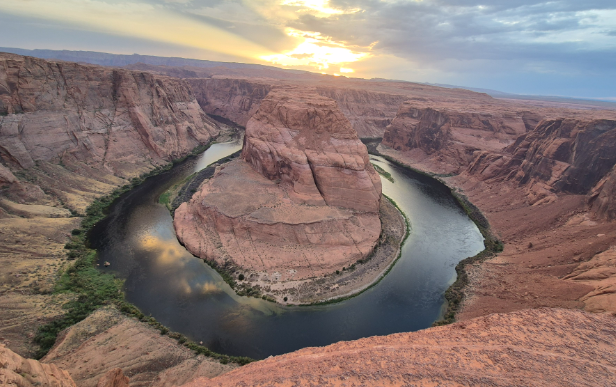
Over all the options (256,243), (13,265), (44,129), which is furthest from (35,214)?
(256,243)

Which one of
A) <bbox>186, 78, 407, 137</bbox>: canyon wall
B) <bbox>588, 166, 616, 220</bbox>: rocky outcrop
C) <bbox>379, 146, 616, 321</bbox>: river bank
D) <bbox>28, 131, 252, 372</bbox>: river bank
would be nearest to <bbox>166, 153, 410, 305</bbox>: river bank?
<bbox>28, 131, 252, 372</bbox>: river bank

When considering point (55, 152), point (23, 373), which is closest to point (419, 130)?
point (55, 152)

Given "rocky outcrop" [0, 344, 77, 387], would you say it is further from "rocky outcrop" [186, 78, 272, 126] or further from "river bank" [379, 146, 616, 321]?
"rocky outcrop" [186, 78, 272, 126]

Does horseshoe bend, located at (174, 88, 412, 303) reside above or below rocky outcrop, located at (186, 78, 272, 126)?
below

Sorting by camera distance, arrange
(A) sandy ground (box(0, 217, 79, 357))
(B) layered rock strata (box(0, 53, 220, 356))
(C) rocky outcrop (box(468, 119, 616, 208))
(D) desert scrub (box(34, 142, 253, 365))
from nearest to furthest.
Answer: (A) sandy ground (box(0, 217, 79, 357))
(D) desert scrub (box(34, 142, 253, 365))
(B) layered rock strata (box(0, 53, 220, 356))
(C) rocky outcrop (box(468, 119, 616, 208))

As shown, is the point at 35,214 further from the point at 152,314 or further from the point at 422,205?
the point at 422,205

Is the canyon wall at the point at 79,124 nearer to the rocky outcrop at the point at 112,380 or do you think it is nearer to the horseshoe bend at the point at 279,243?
the horseshoe bend at the point at 279,243
